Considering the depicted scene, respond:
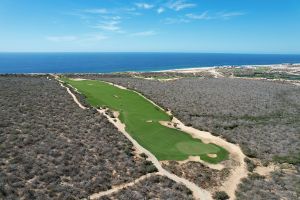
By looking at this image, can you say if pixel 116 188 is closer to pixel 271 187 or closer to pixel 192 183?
pixel 192 183

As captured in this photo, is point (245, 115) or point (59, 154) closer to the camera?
point (59, 154)

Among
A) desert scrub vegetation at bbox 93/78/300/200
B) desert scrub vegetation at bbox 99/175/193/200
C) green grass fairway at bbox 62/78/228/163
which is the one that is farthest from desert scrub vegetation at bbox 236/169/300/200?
green grass fairway at bbox 62/78/228/163

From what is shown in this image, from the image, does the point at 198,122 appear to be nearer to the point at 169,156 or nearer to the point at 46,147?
the point at 169,156

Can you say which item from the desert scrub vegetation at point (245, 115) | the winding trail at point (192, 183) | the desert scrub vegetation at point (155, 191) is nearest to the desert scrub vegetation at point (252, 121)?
the desert scrub vegetation at point (245, 115)

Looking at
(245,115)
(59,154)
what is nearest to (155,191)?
(59,154)

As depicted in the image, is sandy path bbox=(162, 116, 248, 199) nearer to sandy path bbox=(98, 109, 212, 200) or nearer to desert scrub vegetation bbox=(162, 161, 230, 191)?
desert scrub vegetation bbox=(162, 161, 230, 191)

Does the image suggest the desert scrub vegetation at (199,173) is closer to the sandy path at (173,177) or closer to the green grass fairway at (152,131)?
the sandy path at (173,177)

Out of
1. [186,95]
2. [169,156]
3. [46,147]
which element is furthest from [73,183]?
[186,95]
